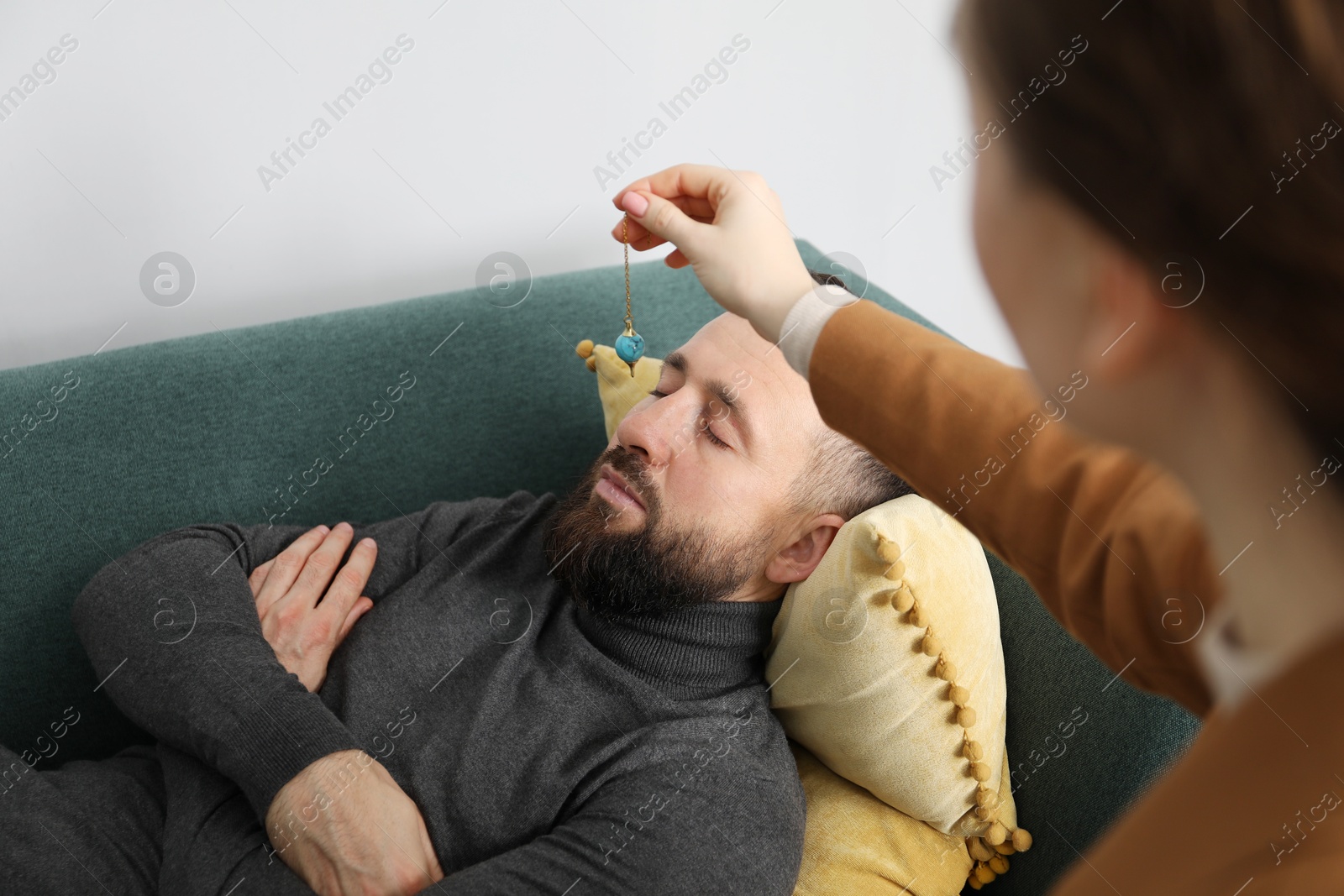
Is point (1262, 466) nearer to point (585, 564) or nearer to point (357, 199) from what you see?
point (585, 564)

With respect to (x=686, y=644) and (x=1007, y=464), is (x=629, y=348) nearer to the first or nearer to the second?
(x=686, y=644)

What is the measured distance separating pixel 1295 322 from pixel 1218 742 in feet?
0.62

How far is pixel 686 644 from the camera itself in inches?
50.2

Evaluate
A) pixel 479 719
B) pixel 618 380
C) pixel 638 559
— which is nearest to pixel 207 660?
pixel 479 719

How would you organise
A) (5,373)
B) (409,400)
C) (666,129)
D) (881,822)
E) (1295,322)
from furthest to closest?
(666,129) → (409,400) → (5,373) → (881,822) → (1295,322)

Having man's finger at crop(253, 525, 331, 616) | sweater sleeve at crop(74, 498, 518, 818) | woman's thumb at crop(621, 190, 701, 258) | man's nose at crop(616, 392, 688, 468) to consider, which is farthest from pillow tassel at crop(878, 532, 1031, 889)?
man's finger at crop(253, 525, 331, 616)

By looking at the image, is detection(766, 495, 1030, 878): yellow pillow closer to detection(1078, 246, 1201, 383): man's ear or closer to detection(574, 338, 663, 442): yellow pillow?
detection(574, 338, 663, 442): yellow pillow

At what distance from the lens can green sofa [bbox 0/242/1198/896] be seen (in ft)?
3.79

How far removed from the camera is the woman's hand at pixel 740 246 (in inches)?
32.1

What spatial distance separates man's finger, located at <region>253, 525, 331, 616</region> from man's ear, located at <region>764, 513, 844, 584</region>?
0.68 m

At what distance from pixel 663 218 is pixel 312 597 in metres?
0.79

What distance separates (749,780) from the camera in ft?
3.65

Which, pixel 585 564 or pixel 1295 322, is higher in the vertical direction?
pixel 1295 322

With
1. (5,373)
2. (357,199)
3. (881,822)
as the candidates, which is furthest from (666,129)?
(881,822)
